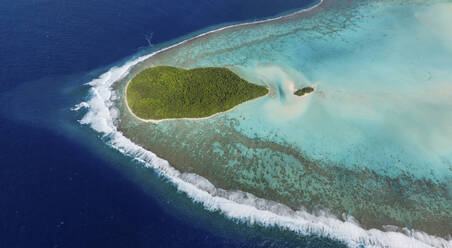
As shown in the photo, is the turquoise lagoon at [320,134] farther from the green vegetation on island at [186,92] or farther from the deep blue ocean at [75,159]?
the deep blue ocean at [75,159]

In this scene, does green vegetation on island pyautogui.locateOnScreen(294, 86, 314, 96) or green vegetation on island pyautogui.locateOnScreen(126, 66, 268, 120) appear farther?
green vegetation on island pyautogui.locateOnScreen(294, 86, 314, 96)

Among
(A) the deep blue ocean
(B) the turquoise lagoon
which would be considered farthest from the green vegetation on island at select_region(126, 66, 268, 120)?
(A) the deep blue ocean

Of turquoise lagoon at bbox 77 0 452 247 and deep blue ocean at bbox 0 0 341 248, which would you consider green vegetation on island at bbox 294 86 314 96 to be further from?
deep blue ocean at bbox 0 0 341 248

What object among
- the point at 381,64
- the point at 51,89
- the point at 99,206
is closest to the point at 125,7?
the point at 51,89

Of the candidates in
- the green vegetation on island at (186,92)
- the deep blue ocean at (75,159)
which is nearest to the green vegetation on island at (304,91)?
the green vegetation on island at (186,92)

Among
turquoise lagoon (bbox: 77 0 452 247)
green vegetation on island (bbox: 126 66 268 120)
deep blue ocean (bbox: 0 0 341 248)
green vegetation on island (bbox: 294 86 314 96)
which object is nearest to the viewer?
deep blue ocean (bbox: 0 0 341 248)

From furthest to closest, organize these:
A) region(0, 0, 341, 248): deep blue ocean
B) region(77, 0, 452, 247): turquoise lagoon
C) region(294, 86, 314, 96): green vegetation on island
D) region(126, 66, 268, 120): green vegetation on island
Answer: region(294, 86, 314, 96): green vegetation on island, region(126, 66, 268, 120): green vegetation on island, region(77, 0, 452, 247): turquoise lagoon, region(0, 0, 341, 248): deep blue ocean

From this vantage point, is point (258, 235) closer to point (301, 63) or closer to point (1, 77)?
point (301, 63)
